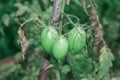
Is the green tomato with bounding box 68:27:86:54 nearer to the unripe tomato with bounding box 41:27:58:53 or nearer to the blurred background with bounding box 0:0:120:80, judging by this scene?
the unripe tomato with bounding box 41:27:58:53

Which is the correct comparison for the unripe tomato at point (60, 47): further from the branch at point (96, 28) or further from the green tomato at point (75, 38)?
the branch at point (96, 28)

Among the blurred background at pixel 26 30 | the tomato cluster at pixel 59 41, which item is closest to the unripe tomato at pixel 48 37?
the tomato cluster at pixel 59 41

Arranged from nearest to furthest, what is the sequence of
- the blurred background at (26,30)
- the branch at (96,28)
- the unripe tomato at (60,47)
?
the unripe tomato at (60,47) → the branch at (96,28) → the blurred background at (26,30)

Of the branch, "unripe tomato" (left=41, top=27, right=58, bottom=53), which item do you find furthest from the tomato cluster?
the branch

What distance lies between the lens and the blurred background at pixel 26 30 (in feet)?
8.48

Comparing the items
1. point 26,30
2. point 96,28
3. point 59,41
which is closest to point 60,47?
point 59,41

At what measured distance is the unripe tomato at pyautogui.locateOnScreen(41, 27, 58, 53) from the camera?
1.48 meters

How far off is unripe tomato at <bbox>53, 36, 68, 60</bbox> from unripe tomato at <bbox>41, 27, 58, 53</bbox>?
25mm

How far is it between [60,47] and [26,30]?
1.10m

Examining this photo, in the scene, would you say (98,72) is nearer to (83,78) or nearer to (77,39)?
(83,78)

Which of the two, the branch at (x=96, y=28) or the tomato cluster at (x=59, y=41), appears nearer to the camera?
the tomato cluster at (x=59, y=41)

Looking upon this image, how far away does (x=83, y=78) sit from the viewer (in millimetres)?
1779

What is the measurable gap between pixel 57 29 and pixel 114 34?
1.62m

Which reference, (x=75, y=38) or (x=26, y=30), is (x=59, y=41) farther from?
(x=26, y=30)
